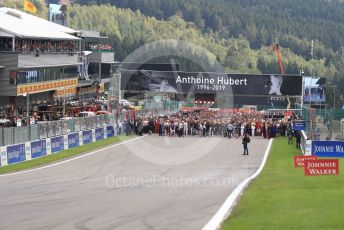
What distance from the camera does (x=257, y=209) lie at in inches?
655

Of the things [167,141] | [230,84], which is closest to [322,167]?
[167,141]

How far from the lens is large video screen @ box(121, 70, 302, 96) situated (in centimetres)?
6500

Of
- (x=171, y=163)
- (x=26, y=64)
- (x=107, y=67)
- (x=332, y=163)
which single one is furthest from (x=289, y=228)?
(x=107, y=67)

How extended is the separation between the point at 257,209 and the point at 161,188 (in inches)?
245

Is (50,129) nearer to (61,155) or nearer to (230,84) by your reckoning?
(61,155)

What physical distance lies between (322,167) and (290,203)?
6.47m

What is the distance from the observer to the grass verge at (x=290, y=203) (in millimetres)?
14445

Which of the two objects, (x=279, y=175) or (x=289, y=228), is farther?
(x=279, y=175)

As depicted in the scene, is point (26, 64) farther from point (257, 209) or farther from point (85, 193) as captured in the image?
point (257, 209)

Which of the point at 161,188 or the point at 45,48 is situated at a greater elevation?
the point at 45,48

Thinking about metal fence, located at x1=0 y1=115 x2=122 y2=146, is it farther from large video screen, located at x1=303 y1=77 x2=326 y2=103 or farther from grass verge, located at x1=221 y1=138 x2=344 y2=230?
large video screen, located at x1=303 y1=77 x2=326 y2=103

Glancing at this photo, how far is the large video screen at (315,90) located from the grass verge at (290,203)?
44961 millimetres

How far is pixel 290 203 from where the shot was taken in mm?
17562

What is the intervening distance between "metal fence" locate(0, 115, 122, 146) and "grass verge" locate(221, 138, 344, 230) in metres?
12.5
